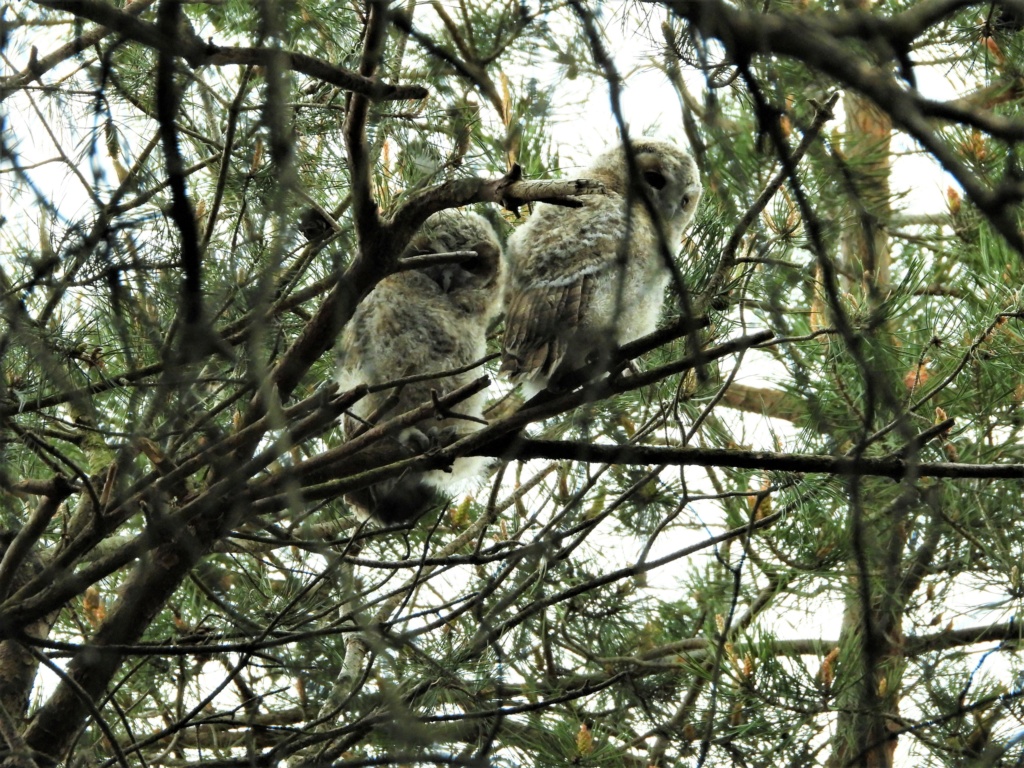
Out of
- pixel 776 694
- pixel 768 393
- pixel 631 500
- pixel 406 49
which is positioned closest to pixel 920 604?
pixel 776 694

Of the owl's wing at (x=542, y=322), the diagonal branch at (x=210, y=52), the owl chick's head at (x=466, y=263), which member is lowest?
the diagonal branch at (x=210, y=52)

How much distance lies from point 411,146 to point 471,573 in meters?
1.48

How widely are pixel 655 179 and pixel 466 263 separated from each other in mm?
617

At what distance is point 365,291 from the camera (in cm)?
188

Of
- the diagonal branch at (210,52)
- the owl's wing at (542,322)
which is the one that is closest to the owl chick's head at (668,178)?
the owl's wing at (542,322)

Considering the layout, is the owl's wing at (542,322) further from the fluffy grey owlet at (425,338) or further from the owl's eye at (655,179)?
the owl's eye at (655,179)

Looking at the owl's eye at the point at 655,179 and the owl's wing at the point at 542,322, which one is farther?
the owl's eye at the point at 655,179

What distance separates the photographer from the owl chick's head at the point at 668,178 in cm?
298

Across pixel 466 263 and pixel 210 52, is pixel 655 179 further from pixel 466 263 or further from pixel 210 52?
pixel 210 52

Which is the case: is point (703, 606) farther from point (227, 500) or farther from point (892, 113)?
point (892, 113)

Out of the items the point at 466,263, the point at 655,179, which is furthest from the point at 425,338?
the point at 655,179

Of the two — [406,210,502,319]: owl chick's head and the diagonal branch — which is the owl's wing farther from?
the diagonal branch

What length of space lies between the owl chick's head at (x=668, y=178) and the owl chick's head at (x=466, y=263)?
0.37 meters

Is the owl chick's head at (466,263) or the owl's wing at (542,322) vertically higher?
the owl chick's head at (466,263)
